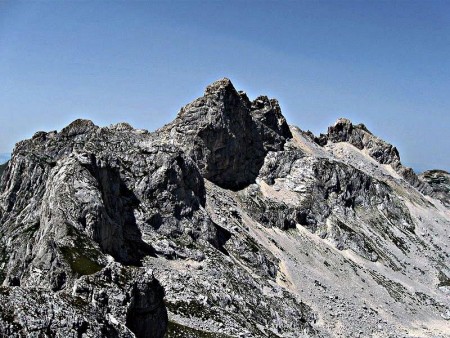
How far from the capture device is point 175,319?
2879 inches

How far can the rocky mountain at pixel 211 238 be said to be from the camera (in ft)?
155

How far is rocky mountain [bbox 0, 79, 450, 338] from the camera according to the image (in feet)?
155

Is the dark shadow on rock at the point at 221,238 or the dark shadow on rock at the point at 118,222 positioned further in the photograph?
the dark shadow on rock at the point at 221,238

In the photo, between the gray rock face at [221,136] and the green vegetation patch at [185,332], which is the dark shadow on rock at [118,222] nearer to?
the green vegetation patch at [185,332]

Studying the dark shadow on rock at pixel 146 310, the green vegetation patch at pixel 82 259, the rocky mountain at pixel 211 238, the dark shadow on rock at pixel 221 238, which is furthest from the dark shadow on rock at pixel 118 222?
the dark shadow on rock at pixel 146 310

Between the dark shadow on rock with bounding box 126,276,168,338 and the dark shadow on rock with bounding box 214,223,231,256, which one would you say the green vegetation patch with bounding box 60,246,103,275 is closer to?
the dark shadow on rock with bounding box 126,276,168,338

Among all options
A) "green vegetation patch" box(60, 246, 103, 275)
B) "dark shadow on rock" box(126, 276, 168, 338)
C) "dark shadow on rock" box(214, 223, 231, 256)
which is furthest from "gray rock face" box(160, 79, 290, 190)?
"dark shadow on rock" box(126, 276, 168, 338)

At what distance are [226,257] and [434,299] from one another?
202 feet

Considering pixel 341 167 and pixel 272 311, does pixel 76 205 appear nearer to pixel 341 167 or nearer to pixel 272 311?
pixel 272 311

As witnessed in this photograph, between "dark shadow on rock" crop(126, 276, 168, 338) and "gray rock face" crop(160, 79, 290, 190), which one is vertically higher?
"gray rock face" crop(160, 79, 290, 190)

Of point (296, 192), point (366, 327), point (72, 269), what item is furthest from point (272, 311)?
point (296, 192)

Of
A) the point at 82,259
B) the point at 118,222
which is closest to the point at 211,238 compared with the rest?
the point at 118,222

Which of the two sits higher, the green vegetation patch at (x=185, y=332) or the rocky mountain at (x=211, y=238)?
the rocky mountain at (x=211, y=238)

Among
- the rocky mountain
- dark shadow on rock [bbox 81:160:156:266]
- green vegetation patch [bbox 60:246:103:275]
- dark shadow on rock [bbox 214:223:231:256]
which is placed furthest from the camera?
dark shadow on rock [bbox 214:223:231:256]
